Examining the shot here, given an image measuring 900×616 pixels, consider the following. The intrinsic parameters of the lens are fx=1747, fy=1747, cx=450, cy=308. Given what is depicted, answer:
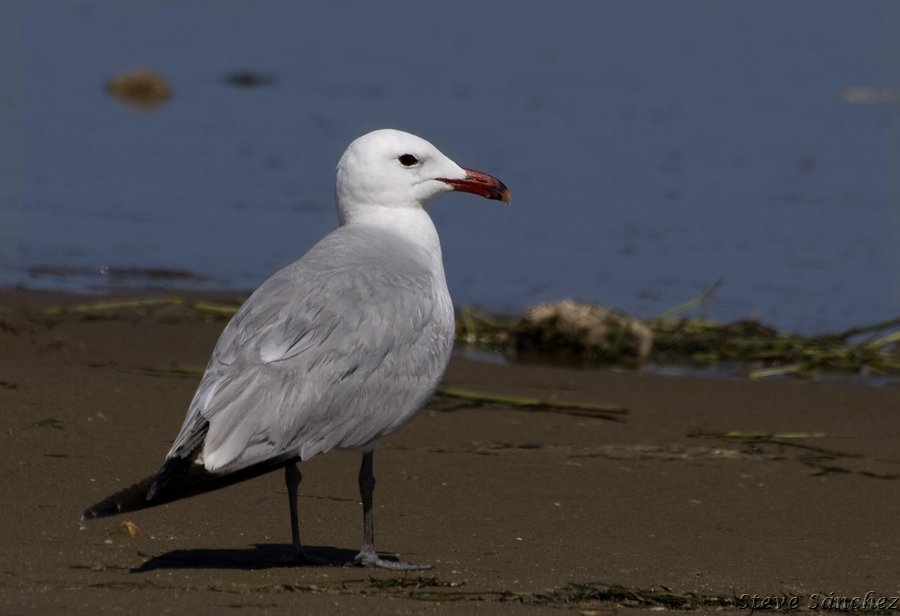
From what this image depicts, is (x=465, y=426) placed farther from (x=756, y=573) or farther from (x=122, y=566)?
(x=122, y=566)

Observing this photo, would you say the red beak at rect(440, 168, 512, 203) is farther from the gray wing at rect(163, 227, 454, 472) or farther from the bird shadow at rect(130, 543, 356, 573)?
the bird shadow at rect(130, 543, 356, 573)

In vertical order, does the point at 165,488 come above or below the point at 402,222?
below

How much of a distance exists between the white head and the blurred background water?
4.57 metres

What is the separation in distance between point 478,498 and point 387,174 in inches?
55.9

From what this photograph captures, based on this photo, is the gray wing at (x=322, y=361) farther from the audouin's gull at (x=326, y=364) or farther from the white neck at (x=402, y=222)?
the white neck at (x=402, y=222)

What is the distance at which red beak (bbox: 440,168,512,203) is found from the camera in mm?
7137

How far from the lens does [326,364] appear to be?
5.90 m

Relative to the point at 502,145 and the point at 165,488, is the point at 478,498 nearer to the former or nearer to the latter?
the point at 165,488

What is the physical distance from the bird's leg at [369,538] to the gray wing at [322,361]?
0.81 feet

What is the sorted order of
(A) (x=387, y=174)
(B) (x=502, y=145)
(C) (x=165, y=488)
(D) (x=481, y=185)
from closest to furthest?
(C) (x=165, y=488) → (A) (x=387, y=174) → (D) (x=481, y=185) → (B) (x=502, y=145)

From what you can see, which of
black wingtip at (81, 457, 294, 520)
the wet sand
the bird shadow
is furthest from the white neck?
black wingtip at (81, 457, 294, 520)

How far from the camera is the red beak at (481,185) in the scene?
714 centimetres

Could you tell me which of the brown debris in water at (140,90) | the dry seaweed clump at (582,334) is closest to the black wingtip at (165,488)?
the dry seaweed clump at (582,334)

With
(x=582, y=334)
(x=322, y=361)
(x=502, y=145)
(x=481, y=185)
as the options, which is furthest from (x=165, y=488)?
(x=502, y=145)
